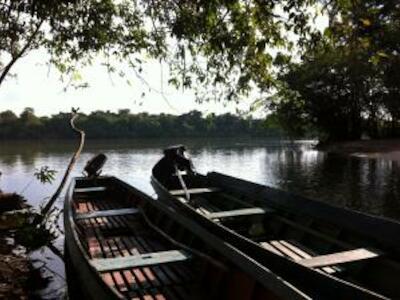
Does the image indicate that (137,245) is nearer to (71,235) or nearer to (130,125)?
(71,235)

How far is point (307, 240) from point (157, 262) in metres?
3.55

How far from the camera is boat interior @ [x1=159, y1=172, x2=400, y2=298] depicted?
25.1ft

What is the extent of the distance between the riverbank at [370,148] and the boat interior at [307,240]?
1134 inches

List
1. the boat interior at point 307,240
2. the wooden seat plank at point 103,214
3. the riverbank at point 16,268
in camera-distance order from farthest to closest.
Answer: the wooden seat plank at point 103,214 < the riverbank at point 16,268 < the boat interior at point 307,240

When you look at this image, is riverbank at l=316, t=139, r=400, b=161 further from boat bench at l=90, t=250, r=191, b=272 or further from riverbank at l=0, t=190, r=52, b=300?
boat bench at l=90, t=250, r=191, b=272

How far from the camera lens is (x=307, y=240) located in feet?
32.6

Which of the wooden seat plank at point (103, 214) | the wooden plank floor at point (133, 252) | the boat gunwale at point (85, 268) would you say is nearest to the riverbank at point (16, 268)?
the boat gunwale at point (85, 268)

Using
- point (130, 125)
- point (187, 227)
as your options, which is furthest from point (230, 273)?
point (130, 125)

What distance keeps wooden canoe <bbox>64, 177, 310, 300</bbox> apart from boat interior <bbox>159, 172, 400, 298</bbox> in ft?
2.51

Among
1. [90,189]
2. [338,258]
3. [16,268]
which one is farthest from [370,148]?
[16,268]

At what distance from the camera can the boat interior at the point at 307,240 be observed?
25.1 feet

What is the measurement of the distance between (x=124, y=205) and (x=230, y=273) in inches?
327

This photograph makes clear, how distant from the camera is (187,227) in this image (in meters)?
9.32

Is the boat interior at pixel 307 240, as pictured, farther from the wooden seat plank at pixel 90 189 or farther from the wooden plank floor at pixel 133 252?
the wooden seat plank at pixel 90 189
